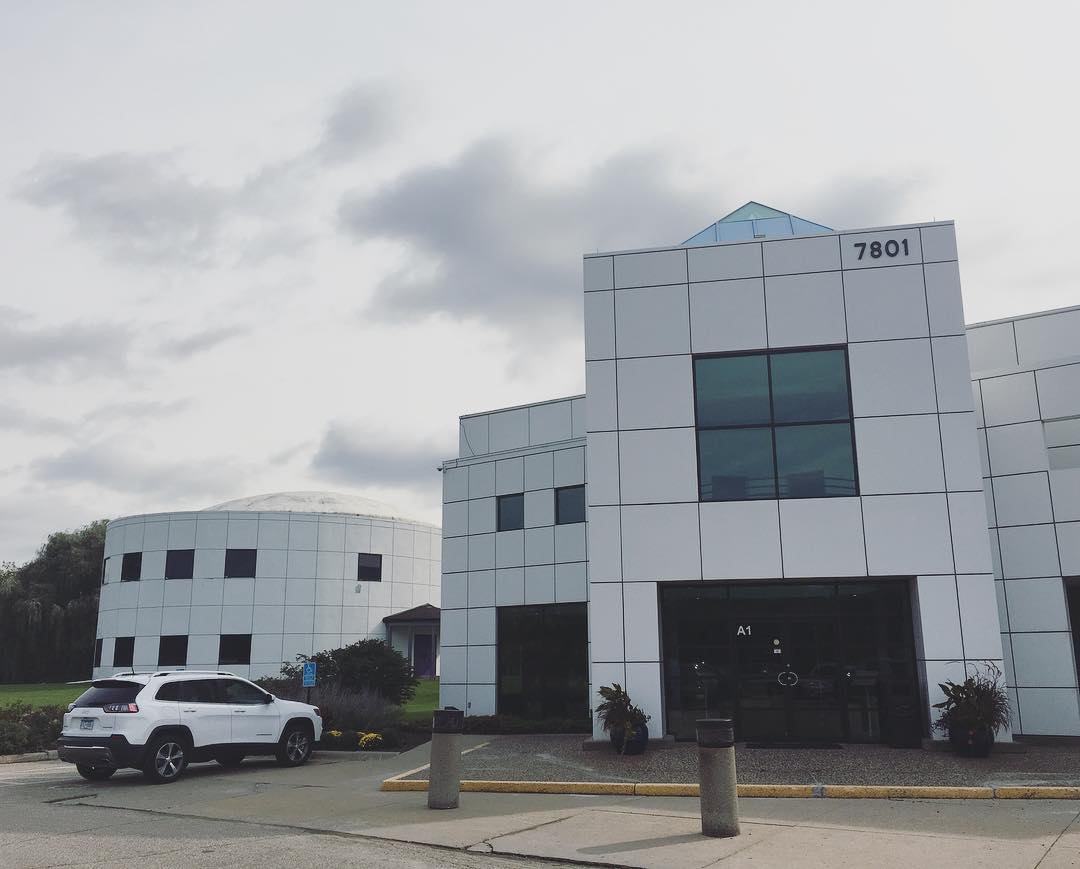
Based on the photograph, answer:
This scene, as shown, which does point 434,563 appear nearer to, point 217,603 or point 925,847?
point 217,603

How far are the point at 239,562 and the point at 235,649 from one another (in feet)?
14.7

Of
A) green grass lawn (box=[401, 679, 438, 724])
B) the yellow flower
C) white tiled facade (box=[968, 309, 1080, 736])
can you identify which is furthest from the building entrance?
green grass lawn (box=[401, 679, 438, 724])

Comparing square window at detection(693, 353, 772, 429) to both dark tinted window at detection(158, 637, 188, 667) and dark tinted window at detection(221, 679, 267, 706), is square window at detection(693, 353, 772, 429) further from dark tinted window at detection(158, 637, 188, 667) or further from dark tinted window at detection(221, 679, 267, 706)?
dark tinted window at detection(158, 637, 188, 667)

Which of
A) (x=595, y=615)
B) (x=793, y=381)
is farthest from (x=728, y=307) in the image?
(x=595, y=615)

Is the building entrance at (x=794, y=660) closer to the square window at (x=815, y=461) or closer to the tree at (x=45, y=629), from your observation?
the square window at (x=815, y=461)

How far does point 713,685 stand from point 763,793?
4.41 metres

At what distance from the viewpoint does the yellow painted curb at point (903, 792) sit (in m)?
11.5

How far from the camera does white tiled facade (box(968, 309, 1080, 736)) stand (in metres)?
17.4

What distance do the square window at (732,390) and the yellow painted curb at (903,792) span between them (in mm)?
6961

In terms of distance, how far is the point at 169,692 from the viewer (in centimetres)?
1465

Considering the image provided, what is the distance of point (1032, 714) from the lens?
17391 mm

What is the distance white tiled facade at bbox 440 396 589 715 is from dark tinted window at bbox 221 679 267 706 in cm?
1039

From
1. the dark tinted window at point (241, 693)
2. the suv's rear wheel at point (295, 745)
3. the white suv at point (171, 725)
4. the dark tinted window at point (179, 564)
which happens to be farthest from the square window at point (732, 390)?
the dark tinted window at point (179, 564)

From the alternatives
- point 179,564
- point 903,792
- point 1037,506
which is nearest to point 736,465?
point 1037,506
